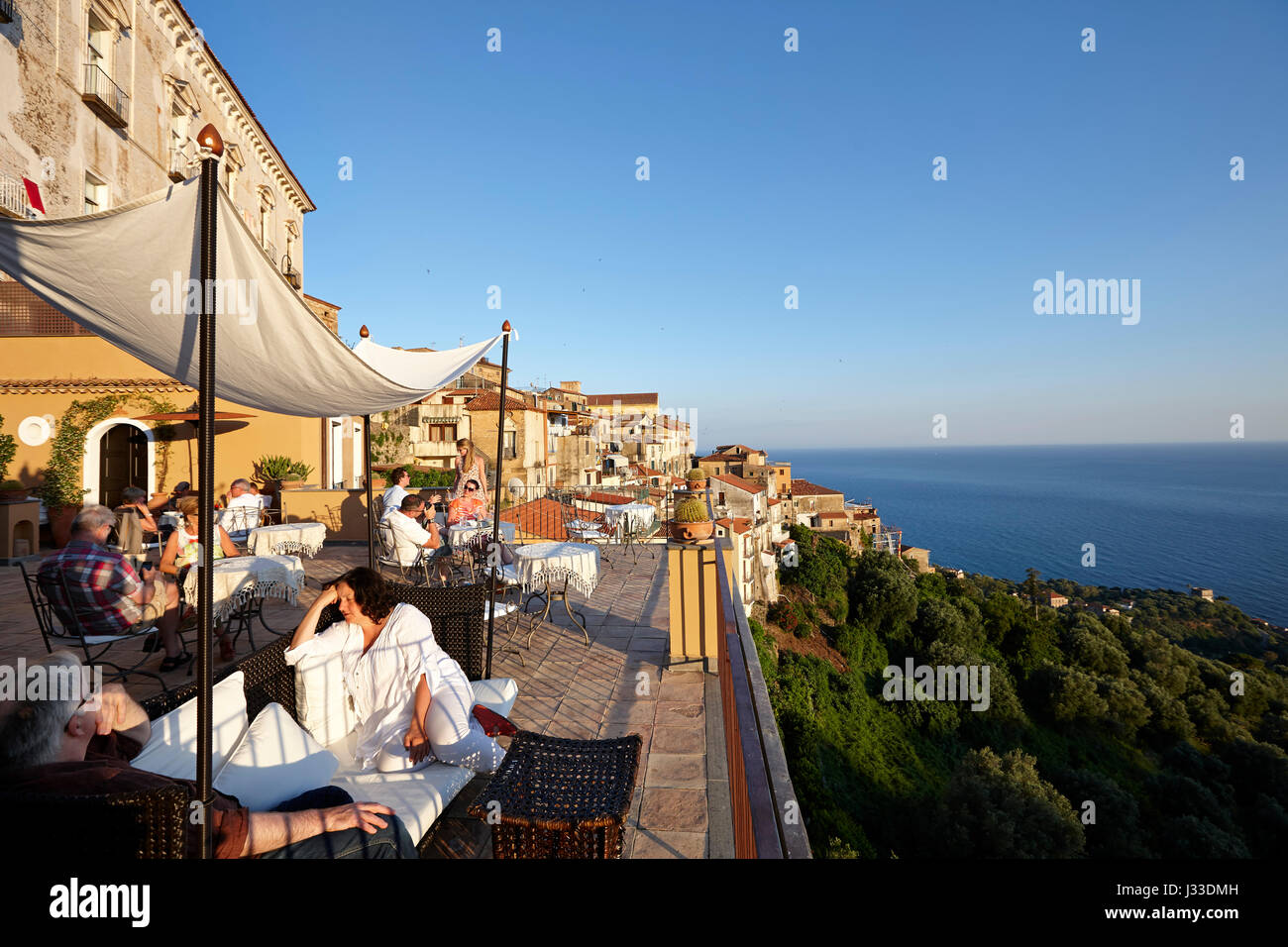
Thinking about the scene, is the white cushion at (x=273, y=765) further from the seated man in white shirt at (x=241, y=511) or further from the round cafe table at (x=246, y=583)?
the seated man in white shirt at (x=241, y=511)

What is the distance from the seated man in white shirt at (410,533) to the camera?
6387 mm

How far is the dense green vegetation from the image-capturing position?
22.8 metres

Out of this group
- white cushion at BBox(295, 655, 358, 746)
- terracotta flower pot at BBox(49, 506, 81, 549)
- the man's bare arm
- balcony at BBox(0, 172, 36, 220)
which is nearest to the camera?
the man's bare arm

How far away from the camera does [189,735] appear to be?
212cm

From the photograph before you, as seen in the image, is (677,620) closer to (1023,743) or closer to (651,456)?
(1023,743)

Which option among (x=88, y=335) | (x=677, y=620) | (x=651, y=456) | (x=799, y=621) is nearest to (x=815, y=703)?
(x=799, y=621)

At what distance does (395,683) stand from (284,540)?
218 inches

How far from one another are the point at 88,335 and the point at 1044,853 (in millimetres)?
31859

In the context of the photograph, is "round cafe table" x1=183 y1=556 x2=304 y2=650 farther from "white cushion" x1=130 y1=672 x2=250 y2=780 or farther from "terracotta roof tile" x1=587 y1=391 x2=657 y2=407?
"terracotta roof tile" x1=587 y1=391 x2=657 y2=407

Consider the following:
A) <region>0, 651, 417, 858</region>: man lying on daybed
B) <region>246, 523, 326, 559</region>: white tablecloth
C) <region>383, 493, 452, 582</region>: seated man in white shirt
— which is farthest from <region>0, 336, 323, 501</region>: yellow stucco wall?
<region>0, 651, 417, 858</region>: man lying on daybed

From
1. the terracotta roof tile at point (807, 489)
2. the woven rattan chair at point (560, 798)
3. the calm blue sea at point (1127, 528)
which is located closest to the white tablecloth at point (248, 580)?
the woven rattan chair at point (560, 798)

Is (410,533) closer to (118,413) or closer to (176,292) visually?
(176,292)

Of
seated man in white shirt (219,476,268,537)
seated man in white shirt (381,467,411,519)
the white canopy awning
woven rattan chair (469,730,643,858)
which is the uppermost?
the white canopy awning

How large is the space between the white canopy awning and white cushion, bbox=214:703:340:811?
1.65 metres
